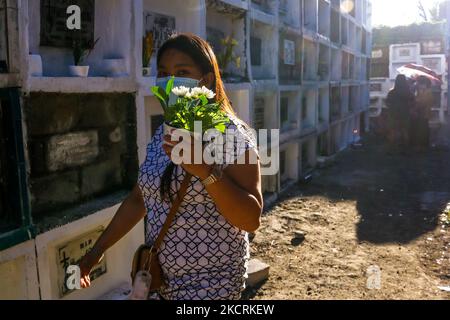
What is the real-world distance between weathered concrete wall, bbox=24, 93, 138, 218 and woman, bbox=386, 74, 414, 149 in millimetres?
10264

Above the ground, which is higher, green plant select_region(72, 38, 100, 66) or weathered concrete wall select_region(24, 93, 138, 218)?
green plant select_region(72, 38, 100, 66)

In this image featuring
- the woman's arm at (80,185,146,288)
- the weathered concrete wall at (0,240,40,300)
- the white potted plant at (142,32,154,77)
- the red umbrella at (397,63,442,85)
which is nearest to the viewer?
the woman's arm at (80,185,146,288)

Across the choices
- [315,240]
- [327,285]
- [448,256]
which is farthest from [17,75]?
[448,256]

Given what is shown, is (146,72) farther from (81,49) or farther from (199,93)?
(199,93)

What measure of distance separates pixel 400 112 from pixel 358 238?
8.16 meters

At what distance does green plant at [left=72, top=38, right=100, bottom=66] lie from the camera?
292cm

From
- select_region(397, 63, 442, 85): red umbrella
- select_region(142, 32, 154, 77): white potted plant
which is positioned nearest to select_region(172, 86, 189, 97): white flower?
select_region(142, 32, 154, 77): white potted plant

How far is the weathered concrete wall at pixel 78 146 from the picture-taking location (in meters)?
2.54

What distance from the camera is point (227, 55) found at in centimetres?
517

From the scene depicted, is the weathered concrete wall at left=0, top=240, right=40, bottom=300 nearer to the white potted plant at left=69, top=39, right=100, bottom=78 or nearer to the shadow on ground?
the white potted plant at left=69, top=39, right=100, bottom=78

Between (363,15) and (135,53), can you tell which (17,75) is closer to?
(135,53)

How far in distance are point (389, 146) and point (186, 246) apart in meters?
11.9

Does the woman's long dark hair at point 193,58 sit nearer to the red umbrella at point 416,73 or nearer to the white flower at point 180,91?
the white flower at point 180,91

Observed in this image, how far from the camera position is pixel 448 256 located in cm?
450
